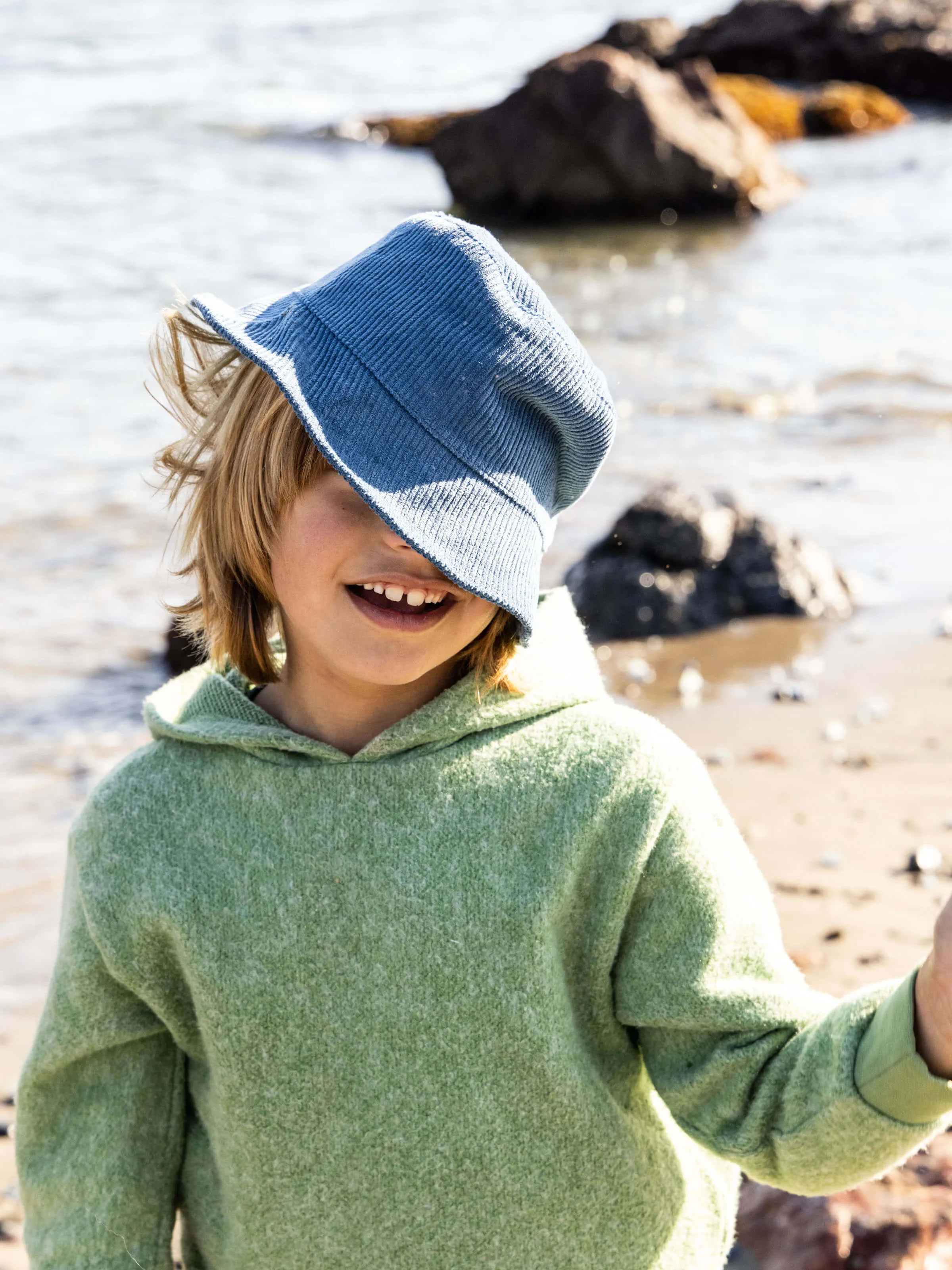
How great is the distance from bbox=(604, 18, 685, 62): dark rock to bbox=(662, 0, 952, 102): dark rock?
0.46 meters

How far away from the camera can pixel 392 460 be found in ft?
5.73

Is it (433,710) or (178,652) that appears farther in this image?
(178,652)

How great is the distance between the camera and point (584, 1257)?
6.44ft

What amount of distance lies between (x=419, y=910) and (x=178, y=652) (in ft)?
13.4

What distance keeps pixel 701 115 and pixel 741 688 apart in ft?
39.2

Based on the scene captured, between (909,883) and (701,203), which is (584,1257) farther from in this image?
(701,203)

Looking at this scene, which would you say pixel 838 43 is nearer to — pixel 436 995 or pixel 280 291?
pixel 280 291

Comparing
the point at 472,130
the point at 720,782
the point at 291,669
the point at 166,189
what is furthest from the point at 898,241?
the point at 291,669

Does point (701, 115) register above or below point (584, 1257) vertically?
below

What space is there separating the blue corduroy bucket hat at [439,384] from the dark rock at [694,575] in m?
4.05

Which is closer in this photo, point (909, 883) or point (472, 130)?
point (909, 883)

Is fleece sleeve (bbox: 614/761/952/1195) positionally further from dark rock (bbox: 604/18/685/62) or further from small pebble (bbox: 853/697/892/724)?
dark rock (bbox: 604/18/685/62)

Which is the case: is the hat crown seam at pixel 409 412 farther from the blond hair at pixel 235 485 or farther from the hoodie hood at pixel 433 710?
the hoodie hood at pixel 433 710

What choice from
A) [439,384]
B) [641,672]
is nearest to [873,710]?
[641,672]
